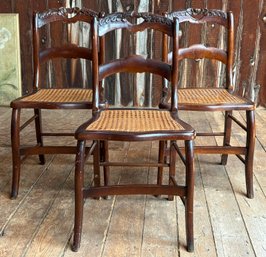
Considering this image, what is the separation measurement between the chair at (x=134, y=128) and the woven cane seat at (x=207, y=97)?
0.19 m

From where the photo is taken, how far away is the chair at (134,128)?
1490mm

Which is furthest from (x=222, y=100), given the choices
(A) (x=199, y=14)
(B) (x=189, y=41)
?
(B) (x=189, y=41)

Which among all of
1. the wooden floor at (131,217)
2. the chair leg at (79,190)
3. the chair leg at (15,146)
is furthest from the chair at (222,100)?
the chair leg at (15,146)

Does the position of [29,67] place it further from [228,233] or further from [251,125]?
[228,233]

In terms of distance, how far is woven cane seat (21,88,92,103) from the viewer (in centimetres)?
195

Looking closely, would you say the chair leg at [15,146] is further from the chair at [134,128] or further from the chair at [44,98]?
the chair at [134,128]

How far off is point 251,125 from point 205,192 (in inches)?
15.8

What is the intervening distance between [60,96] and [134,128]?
0.65m

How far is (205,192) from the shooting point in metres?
2.02

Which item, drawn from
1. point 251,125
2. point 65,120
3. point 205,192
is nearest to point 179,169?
point 205,192

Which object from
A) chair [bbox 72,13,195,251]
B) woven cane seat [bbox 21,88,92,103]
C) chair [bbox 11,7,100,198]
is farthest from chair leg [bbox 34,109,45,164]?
chair [bbox 72,13,195,251]

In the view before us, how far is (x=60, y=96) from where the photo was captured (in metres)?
2.04

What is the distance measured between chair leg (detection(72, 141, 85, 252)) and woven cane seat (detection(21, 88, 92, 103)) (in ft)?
1.59

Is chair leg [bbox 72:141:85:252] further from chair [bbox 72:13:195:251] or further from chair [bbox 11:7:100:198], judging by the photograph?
chair [bbox 11:7:100:198]
